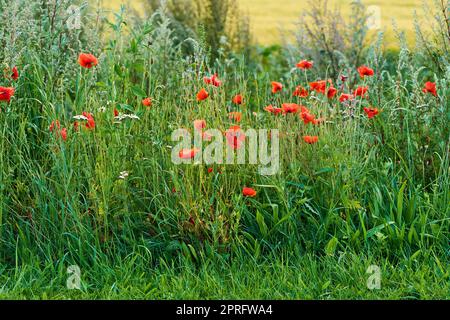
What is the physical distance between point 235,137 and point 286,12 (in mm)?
11444

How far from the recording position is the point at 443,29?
472 centimetres

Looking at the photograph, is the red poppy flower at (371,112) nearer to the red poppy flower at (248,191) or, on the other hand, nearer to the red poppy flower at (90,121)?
the red poppy flower at (248,191)

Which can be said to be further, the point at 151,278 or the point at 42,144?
the point at 42,144

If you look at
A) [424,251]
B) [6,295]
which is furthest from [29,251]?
[424,251]

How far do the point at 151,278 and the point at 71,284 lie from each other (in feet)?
1.18

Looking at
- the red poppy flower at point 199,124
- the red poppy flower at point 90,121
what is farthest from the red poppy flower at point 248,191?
the red poppy flower at point 90,121

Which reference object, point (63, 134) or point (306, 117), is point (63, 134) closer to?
point (63, 134)

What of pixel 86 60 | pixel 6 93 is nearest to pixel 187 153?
pixel 86 60

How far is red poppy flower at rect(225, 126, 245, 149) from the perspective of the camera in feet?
12.2

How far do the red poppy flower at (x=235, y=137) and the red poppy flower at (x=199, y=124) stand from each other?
5.2 inches

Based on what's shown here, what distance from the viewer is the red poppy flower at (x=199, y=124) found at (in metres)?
3.75
